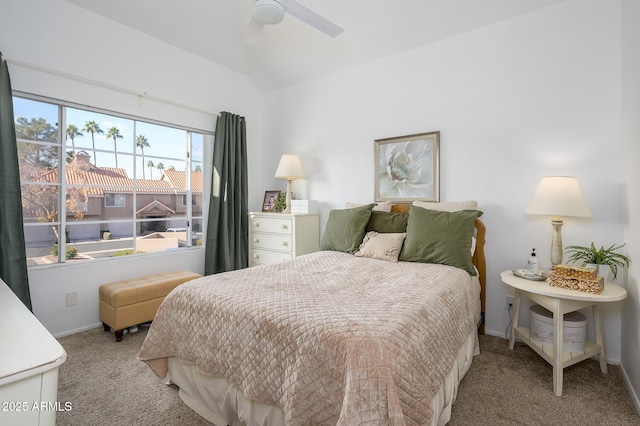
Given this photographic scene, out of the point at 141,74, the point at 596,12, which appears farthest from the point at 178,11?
the point at 596,12

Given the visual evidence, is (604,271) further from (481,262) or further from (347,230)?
(347,230)

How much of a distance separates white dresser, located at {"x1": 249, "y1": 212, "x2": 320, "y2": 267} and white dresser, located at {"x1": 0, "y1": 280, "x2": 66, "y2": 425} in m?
2.65

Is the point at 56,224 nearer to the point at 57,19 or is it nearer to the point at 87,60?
the point at 87,60

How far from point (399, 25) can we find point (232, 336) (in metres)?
2.99

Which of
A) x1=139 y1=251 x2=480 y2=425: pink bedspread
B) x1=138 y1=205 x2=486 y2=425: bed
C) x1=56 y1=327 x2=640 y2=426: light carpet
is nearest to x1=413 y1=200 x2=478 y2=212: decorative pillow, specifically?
x1=138 y1=205 x2=486 y2=425: bed

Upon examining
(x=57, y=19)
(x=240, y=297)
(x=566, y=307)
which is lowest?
(x=566, y=307)

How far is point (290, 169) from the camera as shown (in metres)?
3.71

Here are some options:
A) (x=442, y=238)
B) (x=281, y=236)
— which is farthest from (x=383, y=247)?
(x=281, y=236)

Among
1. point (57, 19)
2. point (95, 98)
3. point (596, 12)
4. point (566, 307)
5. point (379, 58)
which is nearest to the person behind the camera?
point (566, 307)

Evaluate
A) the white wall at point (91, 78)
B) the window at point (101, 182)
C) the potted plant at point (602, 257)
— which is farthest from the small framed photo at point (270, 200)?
the potted plant at point (602, 257)

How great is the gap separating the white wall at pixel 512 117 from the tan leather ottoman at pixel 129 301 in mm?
2181

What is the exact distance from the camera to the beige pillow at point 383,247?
2.59m

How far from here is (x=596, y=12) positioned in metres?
2.30

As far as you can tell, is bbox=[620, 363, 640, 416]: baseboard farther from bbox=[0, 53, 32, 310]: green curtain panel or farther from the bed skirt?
bbox=[0, 53, 32, 310]: green curtain panel
